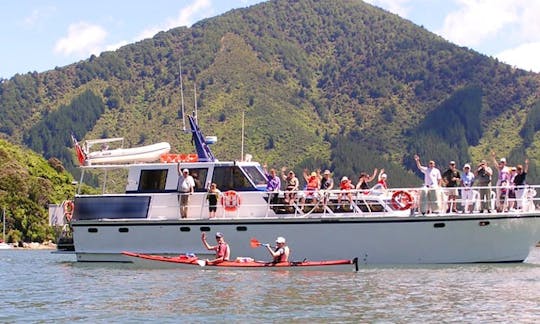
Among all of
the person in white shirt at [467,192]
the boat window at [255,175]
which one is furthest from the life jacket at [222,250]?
the person in white shirt at [467,192]

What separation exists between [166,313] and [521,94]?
552ft

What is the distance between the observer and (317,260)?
29.6 m

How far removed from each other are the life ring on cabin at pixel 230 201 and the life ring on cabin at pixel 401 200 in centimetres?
436

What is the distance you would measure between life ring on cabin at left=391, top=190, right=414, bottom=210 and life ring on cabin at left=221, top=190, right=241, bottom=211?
14.3 feet

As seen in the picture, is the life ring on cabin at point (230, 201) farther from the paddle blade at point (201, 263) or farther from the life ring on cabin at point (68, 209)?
the life ring on cabin at point (68, 209)

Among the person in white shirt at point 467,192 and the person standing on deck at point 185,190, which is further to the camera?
the person standing on deck at point 185,190

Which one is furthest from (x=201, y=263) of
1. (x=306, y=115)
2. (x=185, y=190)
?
(x=306, y=115)

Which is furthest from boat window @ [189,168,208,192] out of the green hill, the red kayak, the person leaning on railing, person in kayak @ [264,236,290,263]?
the green hill

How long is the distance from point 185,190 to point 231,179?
134 cm

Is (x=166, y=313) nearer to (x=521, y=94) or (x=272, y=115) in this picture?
(x=272, y=115)

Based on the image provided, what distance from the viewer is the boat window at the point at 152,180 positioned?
31.5 m

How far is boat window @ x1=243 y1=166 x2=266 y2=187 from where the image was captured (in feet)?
101

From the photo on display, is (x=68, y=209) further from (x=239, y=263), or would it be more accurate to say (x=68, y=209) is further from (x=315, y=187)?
(x=315, y=187)

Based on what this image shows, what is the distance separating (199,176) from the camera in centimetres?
3117
